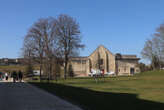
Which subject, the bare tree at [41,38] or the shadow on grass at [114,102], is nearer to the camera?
the shadow on grass at [114,102]

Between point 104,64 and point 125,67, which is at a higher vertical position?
point 104,64

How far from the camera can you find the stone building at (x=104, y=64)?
10419 centimetres

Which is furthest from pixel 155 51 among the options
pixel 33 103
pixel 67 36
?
pixel 33 103

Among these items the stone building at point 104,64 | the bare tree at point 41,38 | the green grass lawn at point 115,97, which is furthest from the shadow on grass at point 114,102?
the stone building at point 104,64

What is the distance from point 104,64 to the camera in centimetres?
10419

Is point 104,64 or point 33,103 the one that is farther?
point 104,64

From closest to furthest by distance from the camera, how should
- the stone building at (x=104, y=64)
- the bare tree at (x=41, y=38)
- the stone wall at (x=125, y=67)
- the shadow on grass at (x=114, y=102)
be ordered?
the shadow on grass at (x=114, y=102) → the bare tree at (x=41, y=38) → the stone building at (x=104, y=64) → the stone wall at (x=125, y=67)

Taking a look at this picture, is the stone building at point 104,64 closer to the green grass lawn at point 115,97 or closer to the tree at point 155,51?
the tree at point 155,51

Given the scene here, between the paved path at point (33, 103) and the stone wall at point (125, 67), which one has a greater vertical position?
the stone wall at point (125, 67)

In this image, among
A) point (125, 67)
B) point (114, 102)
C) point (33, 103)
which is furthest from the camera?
point (125, 67)

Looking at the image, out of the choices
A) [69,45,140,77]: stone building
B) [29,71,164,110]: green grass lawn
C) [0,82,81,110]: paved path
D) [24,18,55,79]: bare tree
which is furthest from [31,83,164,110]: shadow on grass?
[69,45,140,77]: stone building

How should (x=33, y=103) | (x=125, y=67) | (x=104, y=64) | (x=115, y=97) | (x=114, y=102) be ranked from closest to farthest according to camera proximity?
(x=114, y=102)
(x=33, y=103)
(x=115, y=97)
(x=104, y=64)
(x=125, y=67)

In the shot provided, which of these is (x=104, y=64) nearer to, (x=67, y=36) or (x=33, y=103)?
(x=67, y=36)

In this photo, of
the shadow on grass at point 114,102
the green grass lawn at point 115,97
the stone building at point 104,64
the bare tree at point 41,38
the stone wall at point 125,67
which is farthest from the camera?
the stone wall at point 125,67
